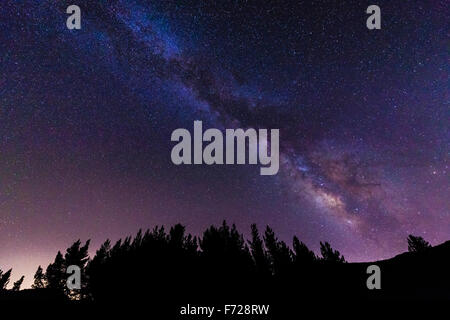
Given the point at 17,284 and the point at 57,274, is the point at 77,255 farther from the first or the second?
the point at 17,284

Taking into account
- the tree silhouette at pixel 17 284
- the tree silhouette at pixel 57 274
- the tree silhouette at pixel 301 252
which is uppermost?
the tree silhouette at pixel 301 252

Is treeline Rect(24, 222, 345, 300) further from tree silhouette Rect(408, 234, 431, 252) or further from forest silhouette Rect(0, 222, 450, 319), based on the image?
tree silhouette Rect(408, 234, 431, 252)

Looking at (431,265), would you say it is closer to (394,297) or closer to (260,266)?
(394,297)

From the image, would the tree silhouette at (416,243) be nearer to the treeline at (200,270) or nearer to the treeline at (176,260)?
the treeline at (200,270)

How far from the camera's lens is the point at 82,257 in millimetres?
42875

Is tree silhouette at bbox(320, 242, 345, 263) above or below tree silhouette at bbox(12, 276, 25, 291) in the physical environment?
above

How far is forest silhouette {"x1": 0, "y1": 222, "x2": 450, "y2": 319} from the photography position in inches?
366

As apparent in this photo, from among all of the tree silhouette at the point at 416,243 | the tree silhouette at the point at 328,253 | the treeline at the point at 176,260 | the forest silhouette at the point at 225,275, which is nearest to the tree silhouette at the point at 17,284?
the forest silhouette at the point at 225,275

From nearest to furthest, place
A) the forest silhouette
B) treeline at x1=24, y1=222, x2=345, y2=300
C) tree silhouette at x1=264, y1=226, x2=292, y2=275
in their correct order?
the forest silhouette → treeline at x1=24, y1=222, x2=345, y2=300 → tree silhouette at x1=264, y1=226, x2=292, y2=275

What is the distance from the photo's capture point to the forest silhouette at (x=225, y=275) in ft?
30.5

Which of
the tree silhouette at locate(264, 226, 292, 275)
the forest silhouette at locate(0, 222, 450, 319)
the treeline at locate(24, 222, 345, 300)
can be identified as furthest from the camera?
the tree silhouette at locate(264, 226, 292, 275)

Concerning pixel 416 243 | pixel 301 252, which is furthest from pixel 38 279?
pixel 416 243

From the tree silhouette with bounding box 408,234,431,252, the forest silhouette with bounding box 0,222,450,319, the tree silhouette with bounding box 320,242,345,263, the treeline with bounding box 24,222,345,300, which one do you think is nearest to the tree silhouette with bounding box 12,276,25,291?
the forest silhouette with bounding box 0,222,450,319
